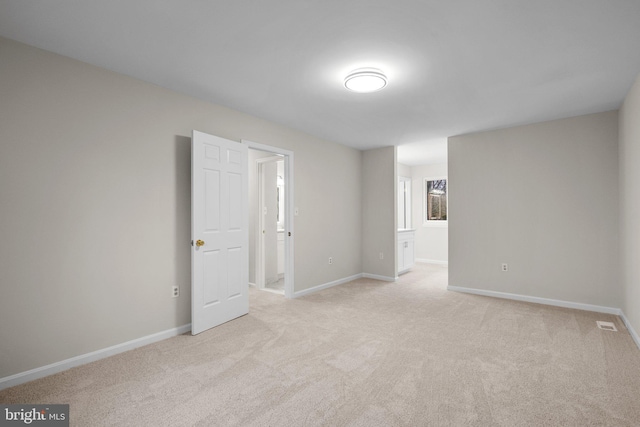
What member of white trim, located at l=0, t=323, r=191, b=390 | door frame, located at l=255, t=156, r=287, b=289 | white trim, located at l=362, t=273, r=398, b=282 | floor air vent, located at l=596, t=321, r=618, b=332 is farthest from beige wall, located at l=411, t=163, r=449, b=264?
white trim, located at l=0, t=323, r=191, b=390

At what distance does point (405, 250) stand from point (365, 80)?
4.23 metres

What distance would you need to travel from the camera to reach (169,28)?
208 centimetres

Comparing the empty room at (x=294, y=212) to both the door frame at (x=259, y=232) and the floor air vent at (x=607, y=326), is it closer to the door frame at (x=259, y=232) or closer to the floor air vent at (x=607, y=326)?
the floor air vent at (x=607, y=326)

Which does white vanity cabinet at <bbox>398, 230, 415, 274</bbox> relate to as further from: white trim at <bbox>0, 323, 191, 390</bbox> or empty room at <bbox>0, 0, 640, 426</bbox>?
white trim at <bbox>0, 323, 191, 390</bbox>

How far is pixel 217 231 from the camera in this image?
10.9 feet

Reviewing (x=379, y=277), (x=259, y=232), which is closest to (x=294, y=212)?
(x=259, y=232)

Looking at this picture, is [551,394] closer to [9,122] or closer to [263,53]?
[263,53]

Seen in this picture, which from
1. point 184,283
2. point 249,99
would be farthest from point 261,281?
point 249,99

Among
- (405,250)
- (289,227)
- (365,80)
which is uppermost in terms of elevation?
(365,80)

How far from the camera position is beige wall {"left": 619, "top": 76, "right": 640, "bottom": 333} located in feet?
9.23

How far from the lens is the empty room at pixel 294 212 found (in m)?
1.95

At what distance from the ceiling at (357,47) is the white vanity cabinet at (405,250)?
9.85 feet

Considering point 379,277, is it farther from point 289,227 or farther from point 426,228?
point 426,228

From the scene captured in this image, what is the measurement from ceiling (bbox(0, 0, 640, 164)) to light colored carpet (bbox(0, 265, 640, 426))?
8.02ft
